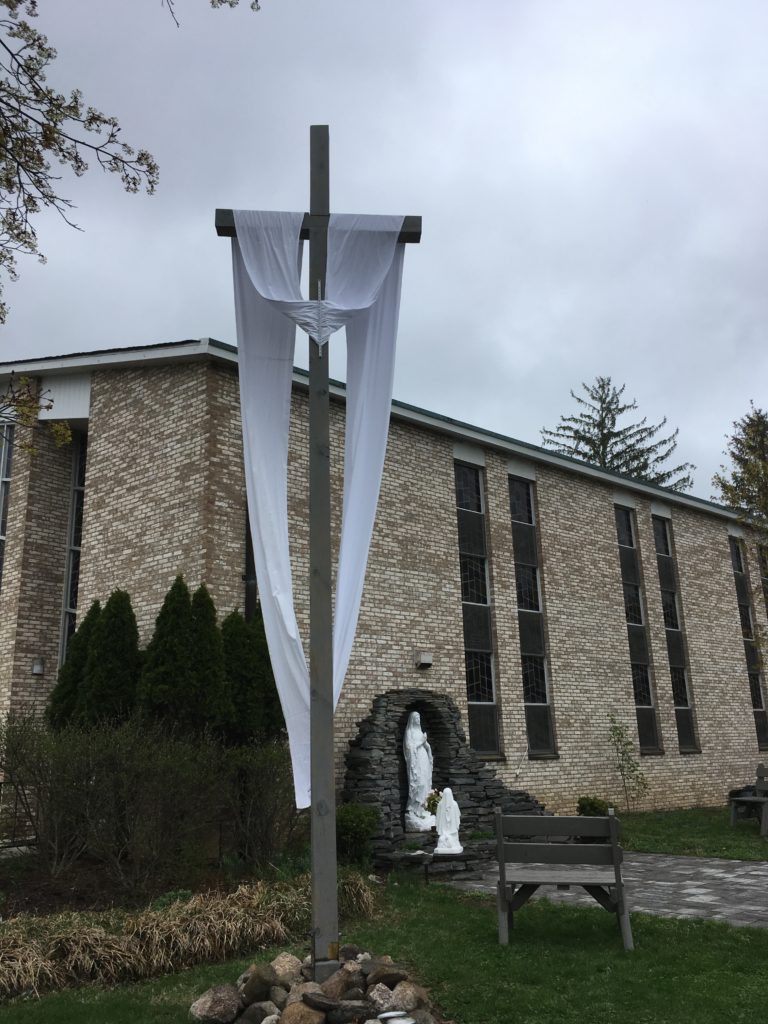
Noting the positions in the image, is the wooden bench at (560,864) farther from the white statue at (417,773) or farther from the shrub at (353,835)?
the white statue at (417,773)

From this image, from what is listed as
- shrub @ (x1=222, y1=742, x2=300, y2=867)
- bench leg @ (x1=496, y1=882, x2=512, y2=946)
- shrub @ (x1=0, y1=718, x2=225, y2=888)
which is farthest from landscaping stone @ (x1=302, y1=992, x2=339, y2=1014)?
shrub @ (x1=222, y1=742, x2=300, y2=867)

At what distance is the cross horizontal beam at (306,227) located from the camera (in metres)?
6.11

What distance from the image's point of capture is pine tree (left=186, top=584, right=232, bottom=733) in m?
11.1

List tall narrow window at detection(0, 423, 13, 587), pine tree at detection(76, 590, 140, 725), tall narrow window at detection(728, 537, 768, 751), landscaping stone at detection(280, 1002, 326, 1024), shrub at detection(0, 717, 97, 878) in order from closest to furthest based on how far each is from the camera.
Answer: landscaping stone at detection(280, 1002, 326, 1024) < shrub at detection(0, 717, 97, 878) < pine tree at detection(76, 590, 140, 725) < tall narrow window at detection(0, 423, 13, 587) < tall narrow window at detection(728, 537, 768, 751)

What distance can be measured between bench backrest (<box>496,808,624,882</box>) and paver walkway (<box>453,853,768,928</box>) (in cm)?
144

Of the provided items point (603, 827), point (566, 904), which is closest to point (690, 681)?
point (566, 904)

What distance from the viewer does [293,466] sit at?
14.3 metres

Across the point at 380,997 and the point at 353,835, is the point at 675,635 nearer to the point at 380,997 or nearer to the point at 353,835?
the point at 353,835

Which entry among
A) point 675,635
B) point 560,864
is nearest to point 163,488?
point 560,864

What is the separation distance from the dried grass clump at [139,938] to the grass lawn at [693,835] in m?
7.35

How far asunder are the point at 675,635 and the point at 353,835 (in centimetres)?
1265

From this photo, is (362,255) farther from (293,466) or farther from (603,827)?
(293,466)

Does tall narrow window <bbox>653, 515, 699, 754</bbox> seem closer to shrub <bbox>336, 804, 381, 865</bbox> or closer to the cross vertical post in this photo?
shrub <bbox>336, 804, 381, 865</bbox>

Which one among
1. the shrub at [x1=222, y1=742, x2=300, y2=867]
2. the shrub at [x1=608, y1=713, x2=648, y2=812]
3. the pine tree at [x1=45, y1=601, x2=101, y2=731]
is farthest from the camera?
the shrub at [x1=608, y1=713, x2=648, y2=812]
